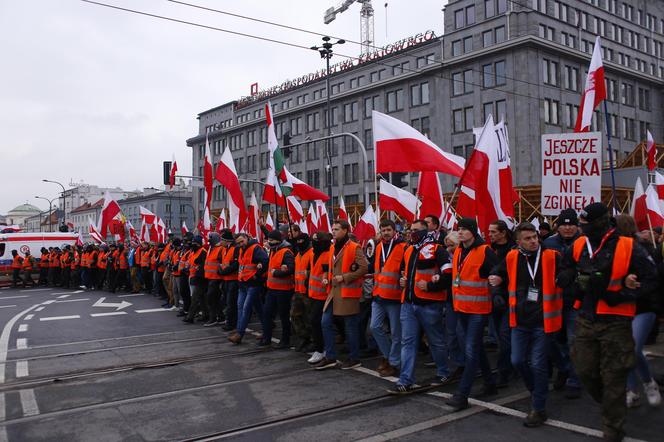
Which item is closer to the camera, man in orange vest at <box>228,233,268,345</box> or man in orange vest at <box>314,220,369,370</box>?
man in orange vest at <box>314,220,369,370</box>

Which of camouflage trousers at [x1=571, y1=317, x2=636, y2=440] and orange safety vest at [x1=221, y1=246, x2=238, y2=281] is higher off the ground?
orange safety vest at [x1=221, y1=246, x2=238, y2=281]

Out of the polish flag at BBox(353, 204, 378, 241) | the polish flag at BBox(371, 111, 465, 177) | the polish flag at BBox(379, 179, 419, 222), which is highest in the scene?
the polish flag at BBox(371, 111, 465, 177)

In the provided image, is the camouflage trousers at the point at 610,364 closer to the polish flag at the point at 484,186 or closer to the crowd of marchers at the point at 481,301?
the crowd of marchers at the point at 481,301

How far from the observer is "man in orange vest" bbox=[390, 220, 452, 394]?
633 cm

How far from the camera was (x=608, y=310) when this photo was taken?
466 centimetres

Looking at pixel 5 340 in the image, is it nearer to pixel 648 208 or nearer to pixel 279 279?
pixel 279 279

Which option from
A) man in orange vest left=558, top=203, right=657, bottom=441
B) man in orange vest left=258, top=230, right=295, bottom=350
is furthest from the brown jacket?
man in orange vest left=558, top=203, right=657, bottom=441

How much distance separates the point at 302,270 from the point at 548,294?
Answer: 418 cm

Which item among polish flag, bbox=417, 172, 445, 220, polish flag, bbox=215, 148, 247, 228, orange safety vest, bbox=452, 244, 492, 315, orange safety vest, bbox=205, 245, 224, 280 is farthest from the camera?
polish flag, bbox=215, 148, 247, 228

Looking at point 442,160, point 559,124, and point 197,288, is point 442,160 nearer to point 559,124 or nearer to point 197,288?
point 197,288

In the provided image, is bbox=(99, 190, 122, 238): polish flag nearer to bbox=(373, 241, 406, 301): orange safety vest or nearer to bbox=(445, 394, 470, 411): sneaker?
bbox=(373, 241, 406, 301): orange safety vest

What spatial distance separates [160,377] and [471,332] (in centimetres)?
406

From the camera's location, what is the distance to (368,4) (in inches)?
3130

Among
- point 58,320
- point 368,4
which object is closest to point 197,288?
point 58,320
